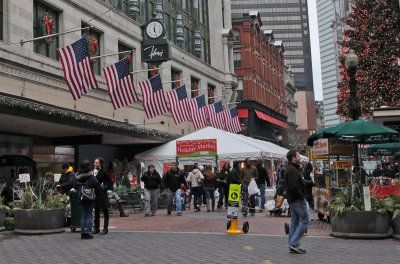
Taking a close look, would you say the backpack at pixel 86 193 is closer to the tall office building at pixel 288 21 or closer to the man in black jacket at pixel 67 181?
the man in black jacket at pixel 67 181

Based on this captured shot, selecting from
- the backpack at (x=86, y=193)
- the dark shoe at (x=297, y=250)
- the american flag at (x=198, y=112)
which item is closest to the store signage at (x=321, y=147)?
the dark shoe at (x=297, y=250)

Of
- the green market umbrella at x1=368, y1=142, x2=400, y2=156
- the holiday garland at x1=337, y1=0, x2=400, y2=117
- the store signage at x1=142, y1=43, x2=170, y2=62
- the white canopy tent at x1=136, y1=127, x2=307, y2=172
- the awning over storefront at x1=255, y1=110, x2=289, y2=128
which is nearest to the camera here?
the green market umbrella at x1=368, y1=142, x2=400, y2=156

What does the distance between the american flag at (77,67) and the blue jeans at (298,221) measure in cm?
1143

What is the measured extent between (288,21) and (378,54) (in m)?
116

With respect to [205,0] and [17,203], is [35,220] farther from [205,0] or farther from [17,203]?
[205,0]

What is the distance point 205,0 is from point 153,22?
60.2 ft

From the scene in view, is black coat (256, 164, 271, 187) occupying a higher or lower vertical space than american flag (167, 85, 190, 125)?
lower

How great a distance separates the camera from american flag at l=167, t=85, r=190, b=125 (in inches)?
1053

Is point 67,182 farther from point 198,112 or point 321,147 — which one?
point 198,112

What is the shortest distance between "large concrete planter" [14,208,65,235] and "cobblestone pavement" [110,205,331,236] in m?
1.84

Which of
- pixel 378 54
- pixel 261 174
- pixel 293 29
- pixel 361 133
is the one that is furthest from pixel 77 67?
pixel 293 29

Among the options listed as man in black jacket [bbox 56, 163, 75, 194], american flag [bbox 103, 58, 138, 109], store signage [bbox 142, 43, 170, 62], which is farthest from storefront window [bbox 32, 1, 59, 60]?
man in black jacket [bbox 56, 163, 75, 194]

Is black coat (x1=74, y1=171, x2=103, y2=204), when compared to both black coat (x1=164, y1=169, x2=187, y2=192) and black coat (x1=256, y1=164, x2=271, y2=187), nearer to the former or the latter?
black coat (x1=164, y1=169, x2=187, y2=192)

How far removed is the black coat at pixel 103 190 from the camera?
11.9 m
